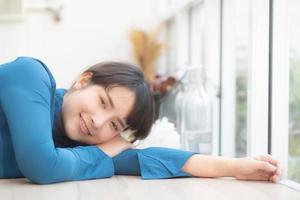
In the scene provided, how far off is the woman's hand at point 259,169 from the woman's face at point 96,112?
35 centimetres

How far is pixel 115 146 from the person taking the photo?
1.50 m

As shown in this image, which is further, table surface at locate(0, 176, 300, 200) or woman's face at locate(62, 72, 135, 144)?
woman's face at locate(62, 72, 135, 144)

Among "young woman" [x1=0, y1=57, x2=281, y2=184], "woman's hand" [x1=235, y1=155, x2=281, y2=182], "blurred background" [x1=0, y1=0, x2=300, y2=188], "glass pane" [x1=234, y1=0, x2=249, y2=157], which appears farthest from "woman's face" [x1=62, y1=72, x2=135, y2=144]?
"glass pane" [x1=234, y1=0, x2=249, y2=157]

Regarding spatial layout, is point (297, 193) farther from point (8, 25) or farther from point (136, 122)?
point (8, 25)

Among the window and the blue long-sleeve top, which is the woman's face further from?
the window

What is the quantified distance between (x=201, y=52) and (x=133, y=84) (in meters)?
1.67

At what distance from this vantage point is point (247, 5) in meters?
2.19

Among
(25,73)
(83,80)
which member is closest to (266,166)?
(83,80)

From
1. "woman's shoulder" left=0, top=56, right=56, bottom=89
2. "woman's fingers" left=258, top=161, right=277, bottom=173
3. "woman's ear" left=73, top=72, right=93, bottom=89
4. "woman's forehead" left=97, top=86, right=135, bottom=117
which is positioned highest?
"woman's shoulder" left=0, top=56, right=56, bottom=89

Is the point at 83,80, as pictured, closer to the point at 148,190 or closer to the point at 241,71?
the point at 148,190

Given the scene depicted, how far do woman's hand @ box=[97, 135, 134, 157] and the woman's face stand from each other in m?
0.02

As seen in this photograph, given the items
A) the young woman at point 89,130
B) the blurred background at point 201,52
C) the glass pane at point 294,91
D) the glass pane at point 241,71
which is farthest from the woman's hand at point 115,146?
the glass pane at point 241,71

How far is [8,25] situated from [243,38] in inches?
91.5

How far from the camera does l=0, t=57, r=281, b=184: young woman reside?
1.29 meters
